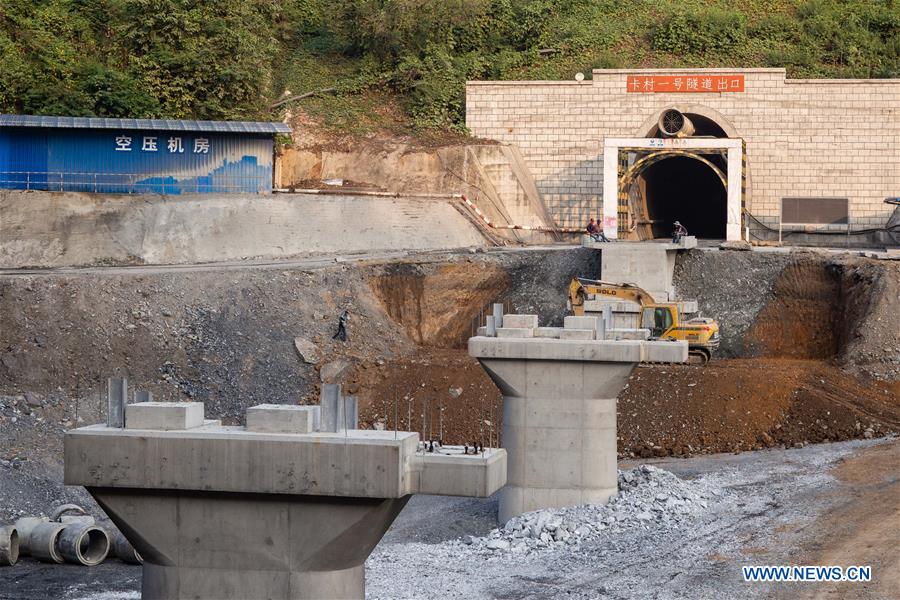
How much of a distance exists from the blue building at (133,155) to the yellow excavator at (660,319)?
14.4 meters

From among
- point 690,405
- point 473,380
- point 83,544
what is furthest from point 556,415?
point 473,380

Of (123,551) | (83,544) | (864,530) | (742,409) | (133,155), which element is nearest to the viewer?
(864,530)

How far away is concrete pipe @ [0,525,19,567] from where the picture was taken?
28.9 m

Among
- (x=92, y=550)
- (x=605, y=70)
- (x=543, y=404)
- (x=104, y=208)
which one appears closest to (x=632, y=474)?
(x=543, y=404)

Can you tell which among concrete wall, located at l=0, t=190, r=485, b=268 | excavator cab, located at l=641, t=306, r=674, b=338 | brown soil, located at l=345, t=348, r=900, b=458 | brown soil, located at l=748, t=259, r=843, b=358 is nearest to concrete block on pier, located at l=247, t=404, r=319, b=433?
brown soil, located at l=345, t=348, r=900, b=458

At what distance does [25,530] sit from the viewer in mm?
29375

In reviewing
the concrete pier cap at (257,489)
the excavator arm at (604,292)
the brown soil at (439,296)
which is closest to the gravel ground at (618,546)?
the concrete pier cap at (257,489)

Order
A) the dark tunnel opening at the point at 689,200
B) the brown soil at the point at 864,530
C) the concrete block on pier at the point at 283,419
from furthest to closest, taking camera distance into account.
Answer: the dark tunnel opening at the point at 689,200, the brown soil at the point at 864,530, the concrete block on pier at the point at 283,419

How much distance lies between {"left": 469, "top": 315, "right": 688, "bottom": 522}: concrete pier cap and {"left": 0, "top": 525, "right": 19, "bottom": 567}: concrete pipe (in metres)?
11.0

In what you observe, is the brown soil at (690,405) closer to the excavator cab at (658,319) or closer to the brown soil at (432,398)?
the brown soil at (432,398)

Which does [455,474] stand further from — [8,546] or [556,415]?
[8,546]

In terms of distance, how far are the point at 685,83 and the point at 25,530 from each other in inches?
1465

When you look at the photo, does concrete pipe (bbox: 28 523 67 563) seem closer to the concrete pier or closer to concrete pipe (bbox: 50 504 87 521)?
concrete pipe (bbox: 50 504 87 521)

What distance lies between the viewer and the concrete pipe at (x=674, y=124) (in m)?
56.0
